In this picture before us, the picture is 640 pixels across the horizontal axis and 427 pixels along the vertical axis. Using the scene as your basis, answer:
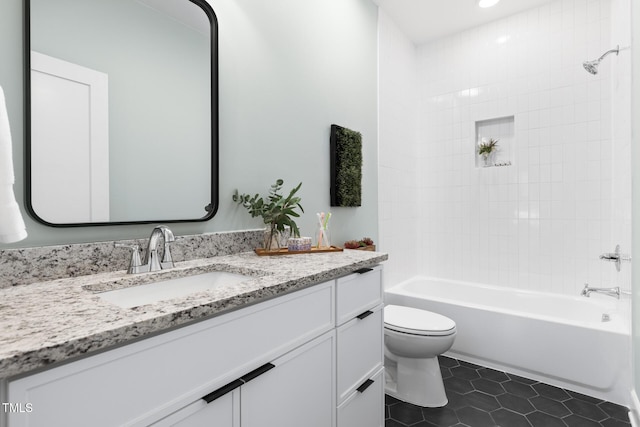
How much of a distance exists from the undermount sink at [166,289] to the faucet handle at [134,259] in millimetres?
81

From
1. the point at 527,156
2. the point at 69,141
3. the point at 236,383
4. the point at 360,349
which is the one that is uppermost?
the point at 527,156

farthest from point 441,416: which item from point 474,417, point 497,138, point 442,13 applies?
point 442,13

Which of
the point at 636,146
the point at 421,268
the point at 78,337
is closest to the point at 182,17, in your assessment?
the point at 78,337

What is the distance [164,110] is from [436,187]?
2543 mm

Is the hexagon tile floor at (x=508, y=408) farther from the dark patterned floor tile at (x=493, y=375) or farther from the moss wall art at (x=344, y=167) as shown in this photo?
the moss wall art at (x=344, y=167)

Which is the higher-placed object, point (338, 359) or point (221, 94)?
point (221, 94)

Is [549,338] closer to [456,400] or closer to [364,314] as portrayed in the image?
[456,400]

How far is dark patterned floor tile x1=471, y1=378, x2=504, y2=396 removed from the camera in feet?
6.53

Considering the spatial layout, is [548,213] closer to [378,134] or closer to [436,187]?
[436,187]

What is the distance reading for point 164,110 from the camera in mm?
1284

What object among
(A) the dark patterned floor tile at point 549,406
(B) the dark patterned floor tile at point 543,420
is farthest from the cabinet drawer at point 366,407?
(A) the dark patterned floor tile at point 549,406

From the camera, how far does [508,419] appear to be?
172 centimetres

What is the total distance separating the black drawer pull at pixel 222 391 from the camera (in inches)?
29.7

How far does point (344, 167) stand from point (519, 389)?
1.70m
